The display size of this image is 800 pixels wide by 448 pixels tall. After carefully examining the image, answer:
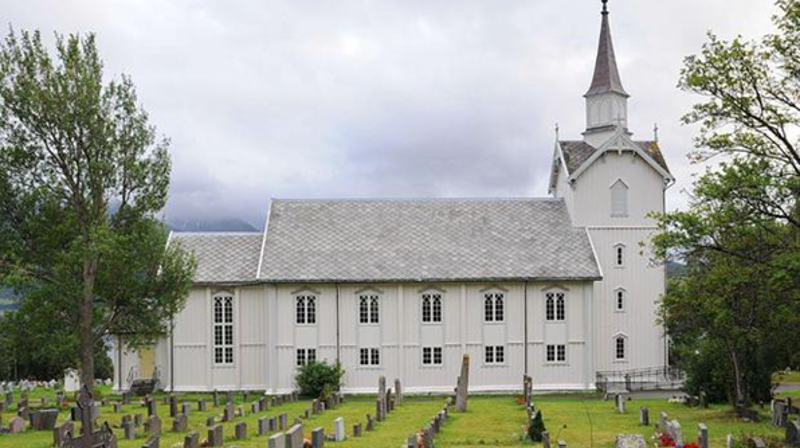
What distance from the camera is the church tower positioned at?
47.5 metres

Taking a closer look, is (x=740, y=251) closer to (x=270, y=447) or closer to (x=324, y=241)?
(x=270, y=447)

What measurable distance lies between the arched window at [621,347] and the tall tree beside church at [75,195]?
22.1m

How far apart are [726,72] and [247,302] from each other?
90.7ft

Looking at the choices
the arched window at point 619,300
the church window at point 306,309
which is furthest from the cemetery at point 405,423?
the arched window at point 619,300

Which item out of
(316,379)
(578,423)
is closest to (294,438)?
(578,423)

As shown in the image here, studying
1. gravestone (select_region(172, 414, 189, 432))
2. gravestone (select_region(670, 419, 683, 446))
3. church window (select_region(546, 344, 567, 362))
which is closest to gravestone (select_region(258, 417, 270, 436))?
gravestone (select_region(172, 414, 189, 432))

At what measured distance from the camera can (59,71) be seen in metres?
35.8

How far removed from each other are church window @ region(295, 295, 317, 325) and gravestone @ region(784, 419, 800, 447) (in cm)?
2538

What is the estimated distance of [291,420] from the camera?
32812 mm

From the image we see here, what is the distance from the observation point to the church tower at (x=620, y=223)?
156 feet

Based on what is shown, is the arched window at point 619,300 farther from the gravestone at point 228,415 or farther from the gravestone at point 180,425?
the gravestone at point 180,425

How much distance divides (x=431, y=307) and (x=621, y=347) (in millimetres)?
9707

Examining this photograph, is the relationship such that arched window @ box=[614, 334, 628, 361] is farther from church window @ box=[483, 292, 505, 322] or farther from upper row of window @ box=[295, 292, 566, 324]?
church window @ box=[483, 292, 505, 322]

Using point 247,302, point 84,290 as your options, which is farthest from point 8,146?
point 247,302
